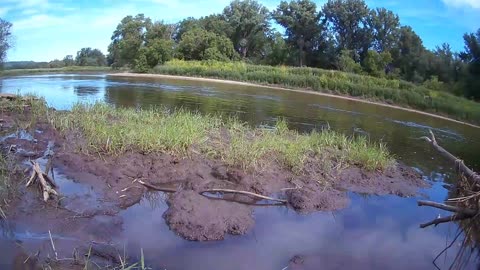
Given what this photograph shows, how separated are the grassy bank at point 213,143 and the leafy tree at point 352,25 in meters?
Answer: 55.7

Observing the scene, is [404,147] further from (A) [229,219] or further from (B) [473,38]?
(B) [473,38]

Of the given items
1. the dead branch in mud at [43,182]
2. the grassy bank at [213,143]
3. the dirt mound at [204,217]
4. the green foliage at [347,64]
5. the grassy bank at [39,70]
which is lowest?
the dirt mound at [204,217]

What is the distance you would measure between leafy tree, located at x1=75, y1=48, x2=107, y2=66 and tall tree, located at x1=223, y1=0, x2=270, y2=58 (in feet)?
195

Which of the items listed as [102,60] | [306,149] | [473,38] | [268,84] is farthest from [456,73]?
[102,60]

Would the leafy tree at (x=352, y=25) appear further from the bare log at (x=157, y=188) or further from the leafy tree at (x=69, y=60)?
the leafy tree at (x=69, y=60)

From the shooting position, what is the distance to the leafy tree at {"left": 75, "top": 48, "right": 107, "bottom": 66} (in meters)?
122

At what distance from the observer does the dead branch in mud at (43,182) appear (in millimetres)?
7615

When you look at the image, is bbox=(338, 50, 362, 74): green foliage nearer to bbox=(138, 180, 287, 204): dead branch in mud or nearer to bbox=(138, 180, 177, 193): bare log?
bbox=(138, 180, 287, 204): dead branch in mud

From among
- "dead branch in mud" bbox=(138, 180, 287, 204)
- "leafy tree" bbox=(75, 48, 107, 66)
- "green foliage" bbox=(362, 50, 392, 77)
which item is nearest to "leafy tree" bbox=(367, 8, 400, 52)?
"green foliage" bbox=(362, 50, 392, 77)

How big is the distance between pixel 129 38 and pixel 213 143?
6874 cm

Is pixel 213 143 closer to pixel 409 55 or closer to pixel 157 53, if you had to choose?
pixel 409 55

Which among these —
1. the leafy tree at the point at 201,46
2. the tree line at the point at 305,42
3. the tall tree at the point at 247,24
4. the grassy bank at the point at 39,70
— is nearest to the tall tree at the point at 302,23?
the tree line at the point at 305,42

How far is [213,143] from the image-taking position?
11.6 m

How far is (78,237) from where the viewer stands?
6516 mm
